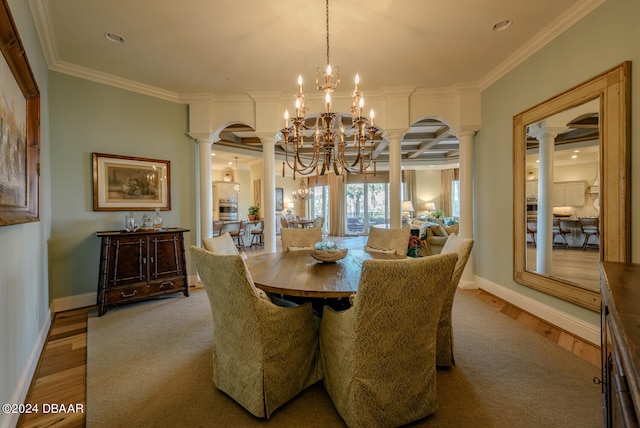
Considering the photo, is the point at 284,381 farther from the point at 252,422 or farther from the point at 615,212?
the point at 615,212

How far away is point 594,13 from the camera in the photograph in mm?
2260

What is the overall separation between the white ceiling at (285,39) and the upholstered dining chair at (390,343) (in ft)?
7.39

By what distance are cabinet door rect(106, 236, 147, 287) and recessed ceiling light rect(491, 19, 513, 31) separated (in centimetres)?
432

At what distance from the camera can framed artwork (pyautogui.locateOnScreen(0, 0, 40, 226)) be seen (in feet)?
4.67

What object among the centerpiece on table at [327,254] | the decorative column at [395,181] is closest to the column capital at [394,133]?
the decorative column at [395,181]

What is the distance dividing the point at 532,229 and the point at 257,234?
6.67 meters

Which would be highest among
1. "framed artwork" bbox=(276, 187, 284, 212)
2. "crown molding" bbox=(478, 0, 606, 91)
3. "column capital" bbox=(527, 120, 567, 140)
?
"crown molding" bbox=(478, 0, 606, 91)

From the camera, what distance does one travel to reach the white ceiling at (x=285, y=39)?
2318 millimetres

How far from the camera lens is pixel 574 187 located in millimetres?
2508

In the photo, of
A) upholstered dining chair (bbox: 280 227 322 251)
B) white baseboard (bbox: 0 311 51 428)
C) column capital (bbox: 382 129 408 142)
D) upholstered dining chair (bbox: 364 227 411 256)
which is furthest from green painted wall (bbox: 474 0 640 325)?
white baseboard (bbox: 0 311 51 428)

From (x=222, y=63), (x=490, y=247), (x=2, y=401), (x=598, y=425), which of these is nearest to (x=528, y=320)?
(x=490, y=247)

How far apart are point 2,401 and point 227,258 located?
1.31m

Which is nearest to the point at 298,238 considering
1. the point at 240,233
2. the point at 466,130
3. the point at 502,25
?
the point at 466,130

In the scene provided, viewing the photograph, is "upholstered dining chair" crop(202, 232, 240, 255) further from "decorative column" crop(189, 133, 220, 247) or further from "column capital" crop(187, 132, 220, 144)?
"column capital" crop(187, 132, 220, 144)
